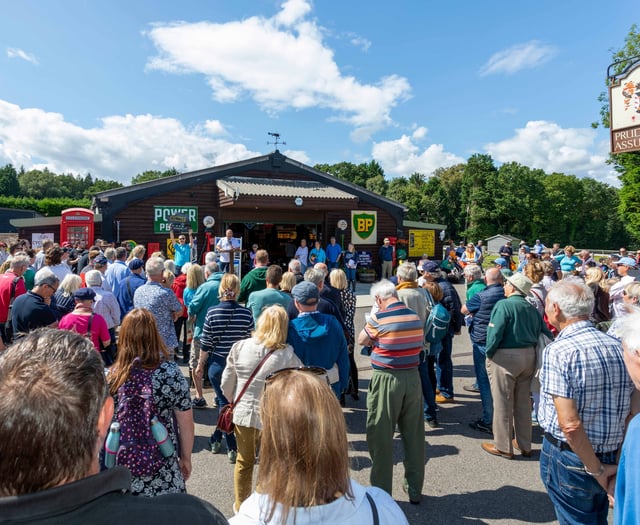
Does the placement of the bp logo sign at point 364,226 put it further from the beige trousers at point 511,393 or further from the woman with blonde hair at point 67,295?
the beige trousers at point 511,393

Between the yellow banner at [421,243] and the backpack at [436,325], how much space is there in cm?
1577

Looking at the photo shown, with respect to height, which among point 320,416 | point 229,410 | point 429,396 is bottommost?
point 429,396

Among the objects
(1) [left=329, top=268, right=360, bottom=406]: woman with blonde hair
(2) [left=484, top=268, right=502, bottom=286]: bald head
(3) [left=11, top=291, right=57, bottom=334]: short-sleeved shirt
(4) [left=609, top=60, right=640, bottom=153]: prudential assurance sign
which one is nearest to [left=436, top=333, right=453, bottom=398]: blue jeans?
(2) [left=484, top=268, right=502, bottom=286]: bald head

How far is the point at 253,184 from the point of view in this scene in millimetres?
17609

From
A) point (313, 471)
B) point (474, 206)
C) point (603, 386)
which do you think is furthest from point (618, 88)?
point (474, 206)

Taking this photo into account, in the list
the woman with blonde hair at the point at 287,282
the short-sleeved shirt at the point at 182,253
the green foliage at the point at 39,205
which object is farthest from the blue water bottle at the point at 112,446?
the green foliage at the point at 39,205

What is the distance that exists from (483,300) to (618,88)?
7058 millimetres

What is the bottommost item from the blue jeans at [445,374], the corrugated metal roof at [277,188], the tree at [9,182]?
the blue jeans at [445,374]

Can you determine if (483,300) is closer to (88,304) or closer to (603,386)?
(603,386)

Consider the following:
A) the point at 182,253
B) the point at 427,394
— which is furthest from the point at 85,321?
the point at 182,253

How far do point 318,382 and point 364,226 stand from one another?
18277 mm

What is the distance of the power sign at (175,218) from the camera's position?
53.3 feet

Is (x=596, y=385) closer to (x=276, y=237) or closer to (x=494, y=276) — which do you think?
Result: (x=494, y=276)

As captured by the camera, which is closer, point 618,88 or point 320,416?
point 320,416
